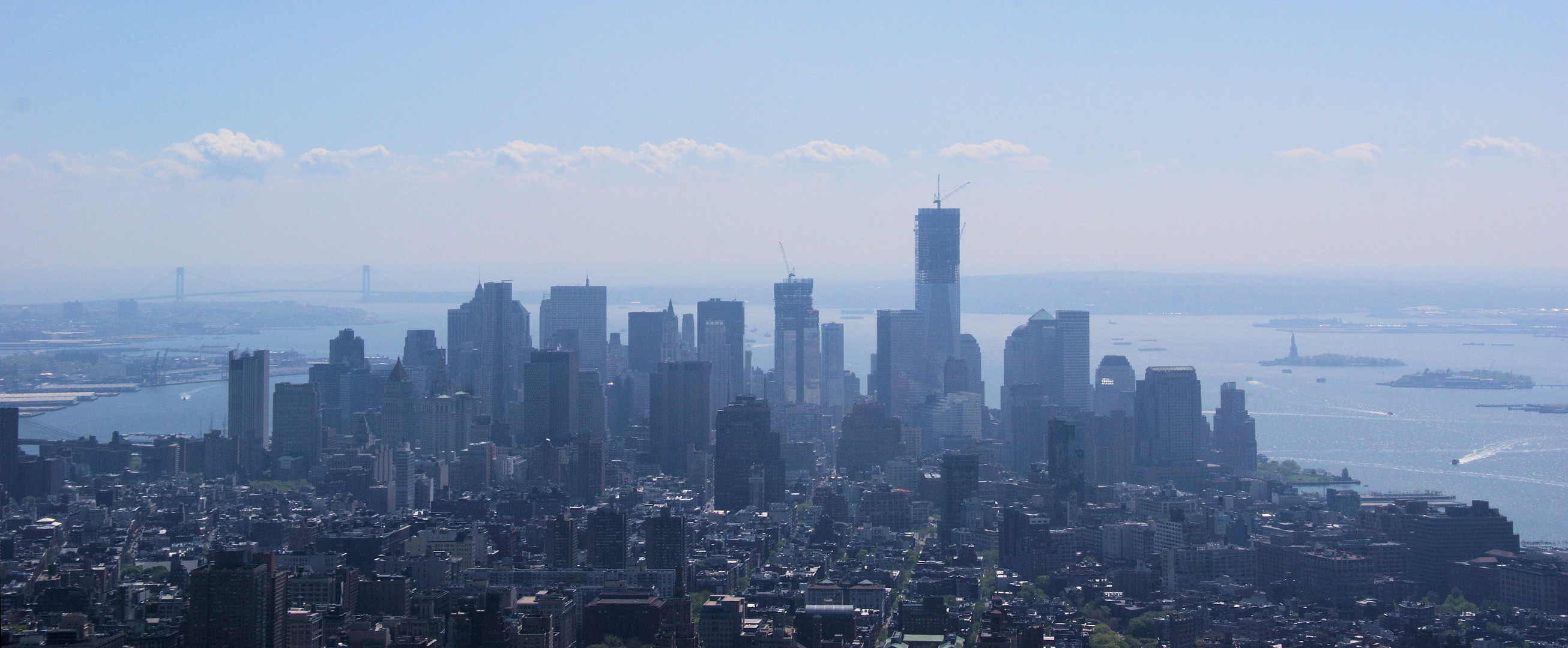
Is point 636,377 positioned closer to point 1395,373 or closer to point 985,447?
point 985,447

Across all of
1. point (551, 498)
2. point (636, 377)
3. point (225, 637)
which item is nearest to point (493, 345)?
point (636, 377)

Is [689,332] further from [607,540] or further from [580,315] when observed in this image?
[607,540]

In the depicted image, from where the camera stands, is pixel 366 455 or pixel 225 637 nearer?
pixel 225 637

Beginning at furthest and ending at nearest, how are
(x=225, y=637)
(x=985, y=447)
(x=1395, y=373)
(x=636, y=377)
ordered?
(x=1395, y=373)
(x=636, y=377)
(x=985, y=447)
(x=225, y=637)

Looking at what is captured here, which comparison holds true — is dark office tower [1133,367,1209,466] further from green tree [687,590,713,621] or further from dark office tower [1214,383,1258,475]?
green tree [687,590,713,621]

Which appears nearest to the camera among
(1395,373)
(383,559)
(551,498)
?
(383,559)

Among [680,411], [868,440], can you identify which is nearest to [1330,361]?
[868,440]

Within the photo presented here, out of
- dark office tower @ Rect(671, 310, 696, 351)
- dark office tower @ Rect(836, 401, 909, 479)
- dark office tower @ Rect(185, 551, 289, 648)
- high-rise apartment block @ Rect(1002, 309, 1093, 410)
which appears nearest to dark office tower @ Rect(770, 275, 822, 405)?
dark office tower @ Rect(671, 310, 696, 351)

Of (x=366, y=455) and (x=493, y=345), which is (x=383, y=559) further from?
(x=493, y=345)
